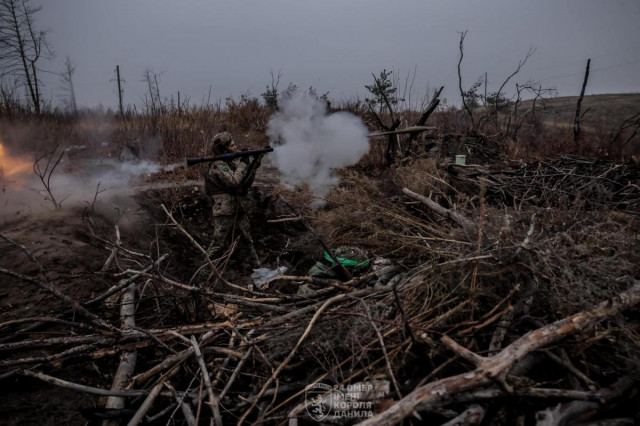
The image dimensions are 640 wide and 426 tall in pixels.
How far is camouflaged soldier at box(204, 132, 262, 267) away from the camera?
4910 millimetres

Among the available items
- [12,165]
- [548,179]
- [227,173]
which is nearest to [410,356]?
[227,173]

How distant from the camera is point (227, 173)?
4.85m

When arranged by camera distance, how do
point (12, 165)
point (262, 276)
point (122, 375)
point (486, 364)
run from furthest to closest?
point (12, 165), point (262, 276), point (122, 375), point (486, 364)

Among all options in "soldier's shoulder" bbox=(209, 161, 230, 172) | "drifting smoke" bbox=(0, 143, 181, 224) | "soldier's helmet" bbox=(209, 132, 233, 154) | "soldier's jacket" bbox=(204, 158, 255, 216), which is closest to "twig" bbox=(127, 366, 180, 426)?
"soldier's jacket" bbox=(204, 158, 255, 216)

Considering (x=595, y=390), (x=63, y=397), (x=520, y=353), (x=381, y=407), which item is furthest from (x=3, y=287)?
(x=595, y=390)

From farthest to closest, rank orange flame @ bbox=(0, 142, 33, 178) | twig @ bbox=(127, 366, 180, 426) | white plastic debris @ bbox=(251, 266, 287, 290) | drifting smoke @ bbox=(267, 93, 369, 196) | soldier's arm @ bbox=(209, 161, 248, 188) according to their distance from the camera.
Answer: drifting smoke @ bbox=(267, 93, 369, 196), orange flame @ bbox=(0, 142, 33, 178), soldier's arm @ bbox=(209, 161, 248, 188), white plastic debris @ bbox=(251, 266, 287, 290), twig @ bbox=(127, 366, 180, 426)

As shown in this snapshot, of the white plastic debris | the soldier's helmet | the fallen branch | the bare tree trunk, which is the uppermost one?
the soldier's helmet

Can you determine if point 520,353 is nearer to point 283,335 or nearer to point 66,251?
point 283,335

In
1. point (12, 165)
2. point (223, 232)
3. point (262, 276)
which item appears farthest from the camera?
point (12, 165)

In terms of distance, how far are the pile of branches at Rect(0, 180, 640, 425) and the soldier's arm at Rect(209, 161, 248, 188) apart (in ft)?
9.02

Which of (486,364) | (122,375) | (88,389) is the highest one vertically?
(486,364)

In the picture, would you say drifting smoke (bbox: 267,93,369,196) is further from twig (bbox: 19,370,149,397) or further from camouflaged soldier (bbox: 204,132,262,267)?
twig (bbox: 19,370,149,397)

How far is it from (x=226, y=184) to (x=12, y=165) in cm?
670

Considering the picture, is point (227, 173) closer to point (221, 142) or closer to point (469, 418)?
point (221, 142)
